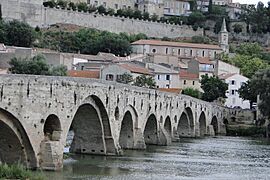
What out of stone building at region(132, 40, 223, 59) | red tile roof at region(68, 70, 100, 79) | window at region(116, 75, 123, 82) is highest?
stone building at region(132, 40, 223, 59)

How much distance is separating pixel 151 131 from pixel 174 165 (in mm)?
15411

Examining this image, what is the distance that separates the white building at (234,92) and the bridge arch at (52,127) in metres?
69.8

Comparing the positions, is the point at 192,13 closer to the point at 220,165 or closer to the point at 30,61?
the point at 30,61

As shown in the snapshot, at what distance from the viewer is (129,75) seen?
3401 inches

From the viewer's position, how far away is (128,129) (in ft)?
178

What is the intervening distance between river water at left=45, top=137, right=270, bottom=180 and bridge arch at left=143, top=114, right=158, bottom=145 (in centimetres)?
166

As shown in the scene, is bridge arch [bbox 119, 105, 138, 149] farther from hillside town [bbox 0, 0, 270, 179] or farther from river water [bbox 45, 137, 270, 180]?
river water [bbox 45, 137, 270, 180]

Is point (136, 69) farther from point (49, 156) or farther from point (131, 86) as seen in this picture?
point (49, 156)

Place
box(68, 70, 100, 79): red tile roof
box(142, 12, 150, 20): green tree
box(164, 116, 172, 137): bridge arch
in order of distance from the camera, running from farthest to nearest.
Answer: box(142, 12, 150, 20): green tree, box(68, 70, 100, 79): red tile roof, box(164, 116, 172, 137): bridge arch

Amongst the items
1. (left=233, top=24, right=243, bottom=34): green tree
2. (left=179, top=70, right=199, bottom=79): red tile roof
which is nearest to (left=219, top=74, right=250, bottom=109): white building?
(left=179, top=70, right=199, bottom=79): red tile roof

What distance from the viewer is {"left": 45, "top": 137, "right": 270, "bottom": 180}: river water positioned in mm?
40125

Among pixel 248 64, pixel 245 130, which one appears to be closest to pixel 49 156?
pixel 245 130

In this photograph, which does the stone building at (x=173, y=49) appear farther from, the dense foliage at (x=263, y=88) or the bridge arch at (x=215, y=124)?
the dense foliage at (x=263, y=88)

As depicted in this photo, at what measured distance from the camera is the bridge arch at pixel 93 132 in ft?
154
